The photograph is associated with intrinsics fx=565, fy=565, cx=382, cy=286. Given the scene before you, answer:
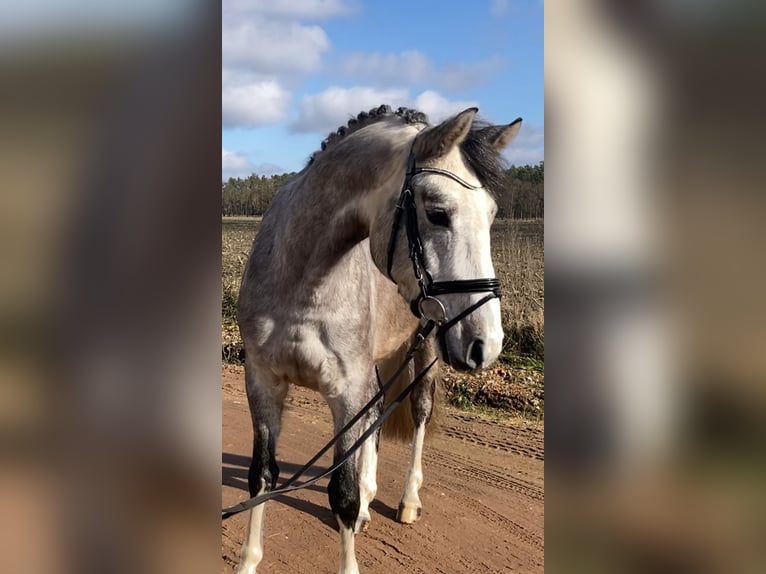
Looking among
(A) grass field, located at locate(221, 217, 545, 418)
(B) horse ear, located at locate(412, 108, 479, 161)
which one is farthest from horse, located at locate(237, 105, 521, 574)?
(A) grass field, located at locate(221, 217, 545, 418)

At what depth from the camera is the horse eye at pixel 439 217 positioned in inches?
78.7

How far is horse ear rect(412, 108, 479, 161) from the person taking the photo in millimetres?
1988

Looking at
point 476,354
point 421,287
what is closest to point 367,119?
point 421,287

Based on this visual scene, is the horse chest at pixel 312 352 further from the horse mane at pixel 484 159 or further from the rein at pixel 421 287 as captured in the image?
the horse mane at pixel 484 159

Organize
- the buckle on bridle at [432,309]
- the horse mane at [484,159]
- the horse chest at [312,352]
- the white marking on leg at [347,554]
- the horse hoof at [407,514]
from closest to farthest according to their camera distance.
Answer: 1. the buckle on bridle at [432,309]
2. the horse mane at [484,159]
3. the horse chest at [312,352]
4. the white marking on leg at [347,554]
5. the horse hoof at [407,514]

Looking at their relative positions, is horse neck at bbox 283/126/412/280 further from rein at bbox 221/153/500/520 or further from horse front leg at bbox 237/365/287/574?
horse front leg at bbox 237/365/287/574

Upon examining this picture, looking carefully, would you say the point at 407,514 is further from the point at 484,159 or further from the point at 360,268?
the point at 484,159

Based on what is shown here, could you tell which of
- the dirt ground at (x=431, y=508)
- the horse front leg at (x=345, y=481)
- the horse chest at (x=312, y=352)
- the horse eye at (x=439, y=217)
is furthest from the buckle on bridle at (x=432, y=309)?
the dirt ground at (x=431, y=508)

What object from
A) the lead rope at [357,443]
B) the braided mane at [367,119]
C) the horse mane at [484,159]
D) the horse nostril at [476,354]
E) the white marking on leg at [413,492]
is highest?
the braided mane at [367,119]

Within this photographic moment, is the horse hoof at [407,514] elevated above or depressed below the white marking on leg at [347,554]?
below

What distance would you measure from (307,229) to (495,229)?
266 inches
